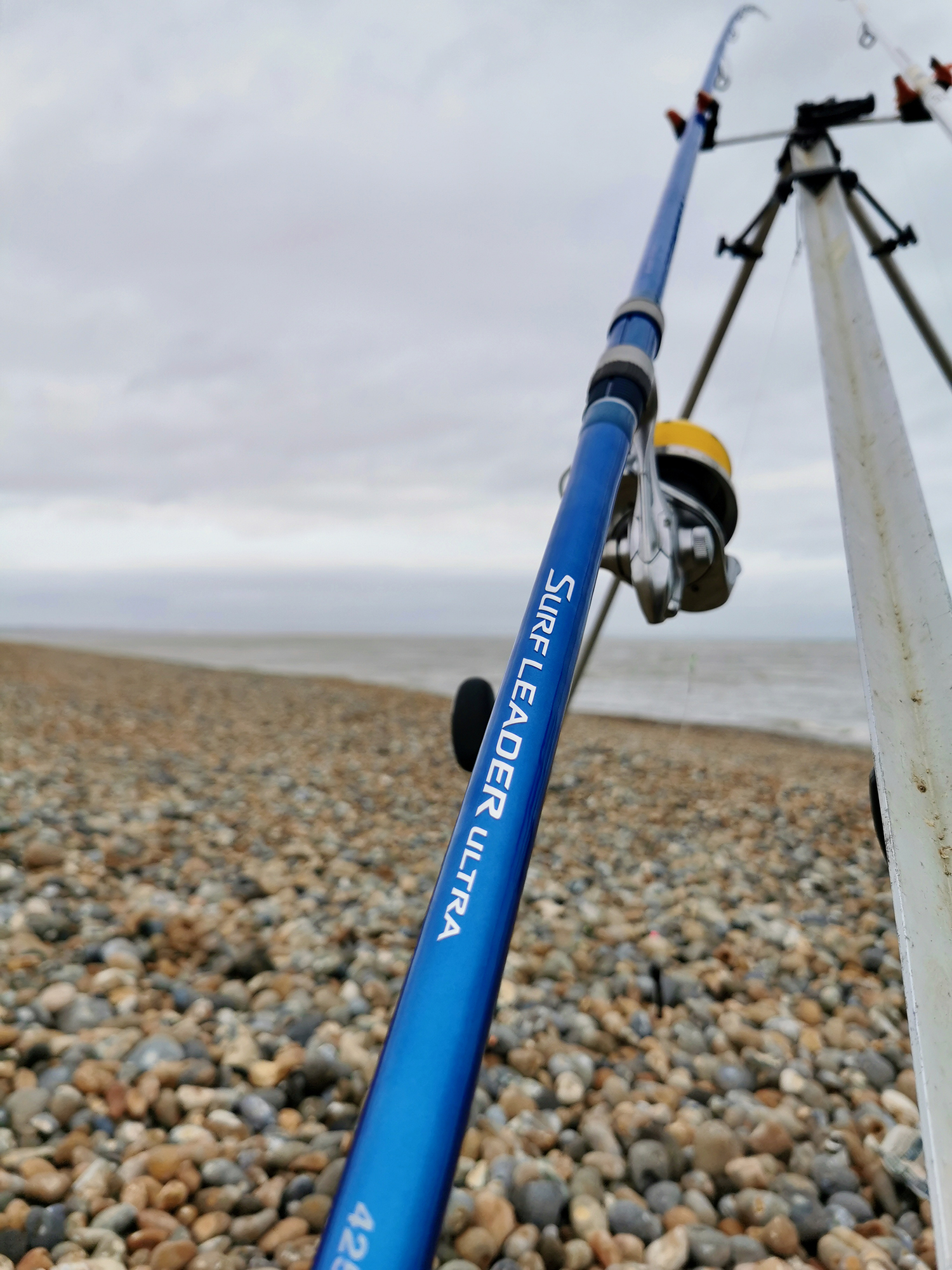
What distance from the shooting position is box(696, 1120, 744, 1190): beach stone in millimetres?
2318

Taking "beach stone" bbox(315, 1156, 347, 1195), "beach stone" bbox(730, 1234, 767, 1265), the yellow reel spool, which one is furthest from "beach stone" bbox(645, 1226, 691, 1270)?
the yellow reel spool

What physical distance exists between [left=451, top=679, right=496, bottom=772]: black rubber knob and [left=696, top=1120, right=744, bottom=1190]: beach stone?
186 centimetres

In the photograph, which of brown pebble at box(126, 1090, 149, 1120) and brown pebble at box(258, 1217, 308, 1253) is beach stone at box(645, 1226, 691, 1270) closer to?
brown pebble at box(258, 1217, 308, 1253)

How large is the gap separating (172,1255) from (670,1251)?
1.29 metres

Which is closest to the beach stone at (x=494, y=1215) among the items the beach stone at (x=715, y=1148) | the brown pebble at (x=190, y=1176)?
the beach stone at (x=715, y=1148)

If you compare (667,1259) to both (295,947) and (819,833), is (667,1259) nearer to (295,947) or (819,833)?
(295,947)

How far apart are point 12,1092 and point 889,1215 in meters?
2.68

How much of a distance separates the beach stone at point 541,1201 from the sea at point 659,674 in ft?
5.83

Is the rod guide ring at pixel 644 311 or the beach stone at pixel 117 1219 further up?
the rod guide ring at pixel 644 311

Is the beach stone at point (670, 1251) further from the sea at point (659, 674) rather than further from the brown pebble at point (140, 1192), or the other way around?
the sea at point (659, 674)

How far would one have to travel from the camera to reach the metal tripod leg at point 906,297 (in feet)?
9.58

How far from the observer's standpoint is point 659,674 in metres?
27.6

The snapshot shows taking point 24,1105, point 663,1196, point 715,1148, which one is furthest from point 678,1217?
point 24,1105

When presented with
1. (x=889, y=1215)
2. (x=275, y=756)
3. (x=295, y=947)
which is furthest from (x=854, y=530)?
(x=275, y=756)
